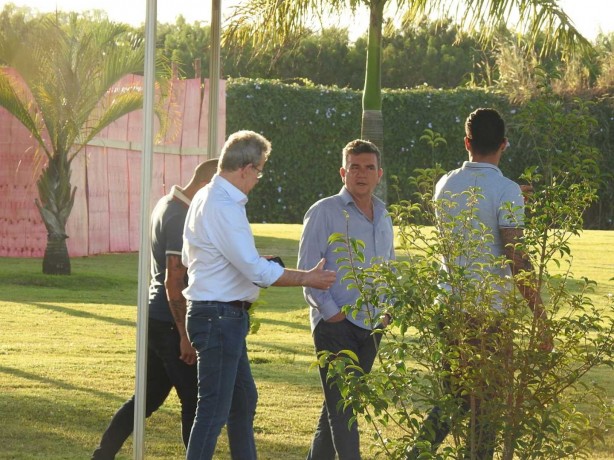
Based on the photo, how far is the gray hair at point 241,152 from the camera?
507cm

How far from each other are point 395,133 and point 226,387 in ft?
65.3

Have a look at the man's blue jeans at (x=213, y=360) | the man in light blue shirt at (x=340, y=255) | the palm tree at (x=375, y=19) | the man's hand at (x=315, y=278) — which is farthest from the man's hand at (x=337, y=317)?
the palm tree at (x=375, y=19)

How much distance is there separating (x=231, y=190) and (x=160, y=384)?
1.39 m

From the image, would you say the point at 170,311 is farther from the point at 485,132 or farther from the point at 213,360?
the point at 485,132

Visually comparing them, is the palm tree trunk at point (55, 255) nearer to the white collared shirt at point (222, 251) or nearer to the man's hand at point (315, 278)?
the white collared shirt at point (222, 251)

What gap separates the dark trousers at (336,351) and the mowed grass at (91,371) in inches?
51.0

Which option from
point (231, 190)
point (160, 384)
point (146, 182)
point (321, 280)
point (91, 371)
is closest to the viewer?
point (321, 280)

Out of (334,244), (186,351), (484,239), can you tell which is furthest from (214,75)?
(484,239)

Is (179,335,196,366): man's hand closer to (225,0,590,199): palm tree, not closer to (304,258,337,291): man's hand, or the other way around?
(304,258,337,291): man's hand

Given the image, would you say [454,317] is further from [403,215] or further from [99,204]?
[99,204]

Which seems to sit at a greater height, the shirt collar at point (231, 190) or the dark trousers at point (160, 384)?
the shirt collar at point (231, 190)

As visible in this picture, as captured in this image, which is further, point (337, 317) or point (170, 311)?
point (170, 311)

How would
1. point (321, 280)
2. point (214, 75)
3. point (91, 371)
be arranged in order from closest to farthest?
point (321, 280), point (214, 75), point (91, 371)

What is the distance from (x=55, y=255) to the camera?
6035mm
